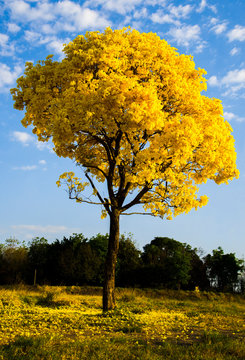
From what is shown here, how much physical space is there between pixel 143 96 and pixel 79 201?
5.35 m

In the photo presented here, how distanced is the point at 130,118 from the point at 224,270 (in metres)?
45.0

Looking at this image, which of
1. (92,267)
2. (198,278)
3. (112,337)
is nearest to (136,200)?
(112,337)

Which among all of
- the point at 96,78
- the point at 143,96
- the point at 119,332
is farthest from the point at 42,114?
the point at 119,332

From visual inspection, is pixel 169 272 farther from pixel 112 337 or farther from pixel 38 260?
pixel 112 337

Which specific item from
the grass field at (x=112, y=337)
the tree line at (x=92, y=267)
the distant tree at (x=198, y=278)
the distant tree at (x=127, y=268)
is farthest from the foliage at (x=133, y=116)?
the distant tree at (x=198, y=278)

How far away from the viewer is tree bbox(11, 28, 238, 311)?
11.3 metres

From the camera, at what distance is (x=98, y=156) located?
595 inches

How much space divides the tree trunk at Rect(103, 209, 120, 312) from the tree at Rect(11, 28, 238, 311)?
0.13 ft

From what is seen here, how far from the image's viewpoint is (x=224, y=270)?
164ft

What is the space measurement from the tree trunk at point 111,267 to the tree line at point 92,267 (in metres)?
26.1

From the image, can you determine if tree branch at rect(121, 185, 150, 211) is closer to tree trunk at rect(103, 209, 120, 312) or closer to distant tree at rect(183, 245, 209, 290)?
tree trunk at rect(103, 209, 120, 312)

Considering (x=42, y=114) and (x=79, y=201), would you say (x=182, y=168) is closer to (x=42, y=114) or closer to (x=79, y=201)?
(x=79, y=201)

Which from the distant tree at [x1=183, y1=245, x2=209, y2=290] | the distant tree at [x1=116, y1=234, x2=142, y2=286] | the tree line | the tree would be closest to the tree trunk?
the tree

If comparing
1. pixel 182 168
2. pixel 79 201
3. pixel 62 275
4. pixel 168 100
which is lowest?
pixel 62 275
